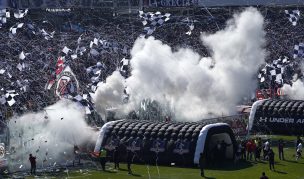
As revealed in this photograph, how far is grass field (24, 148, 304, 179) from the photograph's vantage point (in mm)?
32844

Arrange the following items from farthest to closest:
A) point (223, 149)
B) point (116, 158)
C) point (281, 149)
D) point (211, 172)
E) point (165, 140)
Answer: point (281, 149), point (223, 149), point (165, 140), point (116, 158), point (211, 172)

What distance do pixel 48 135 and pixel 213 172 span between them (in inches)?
320

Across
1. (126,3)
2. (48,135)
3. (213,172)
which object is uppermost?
(126,3)

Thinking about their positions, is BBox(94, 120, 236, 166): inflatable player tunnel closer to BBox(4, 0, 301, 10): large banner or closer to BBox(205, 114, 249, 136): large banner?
BBox(205, 114, 249, 136): large banner

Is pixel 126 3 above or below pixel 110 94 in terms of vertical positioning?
above

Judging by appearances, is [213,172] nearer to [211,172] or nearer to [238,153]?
[211,172]

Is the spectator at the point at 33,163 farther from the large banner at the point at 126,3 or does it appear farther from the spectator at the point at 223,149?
the large banner at the point at 126,3

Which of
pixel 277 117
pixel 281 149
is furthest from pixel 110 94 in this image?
→ pixel 281 149

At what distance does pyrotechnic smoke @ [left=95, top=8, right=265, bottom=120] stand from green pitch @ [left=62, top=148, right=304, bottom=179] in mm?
12243

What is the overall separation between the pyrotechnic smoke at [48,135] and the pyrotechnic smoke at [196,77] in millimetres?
8745

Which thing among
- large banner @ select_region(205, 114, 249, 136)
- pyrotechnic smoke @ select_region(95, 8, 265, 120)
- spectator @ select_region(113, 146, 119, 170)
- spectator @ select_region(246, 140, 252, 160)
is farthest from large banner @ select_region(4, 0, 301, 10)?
spectator @ select_region(113, 146, 119, 170)

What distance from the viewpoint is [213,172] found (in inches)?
1326

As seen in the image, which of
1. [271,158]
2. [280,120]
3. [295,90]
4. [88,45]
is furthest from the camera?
[88,45]

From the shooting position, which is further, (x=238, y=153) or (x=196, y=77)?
(x=196, y=77)
